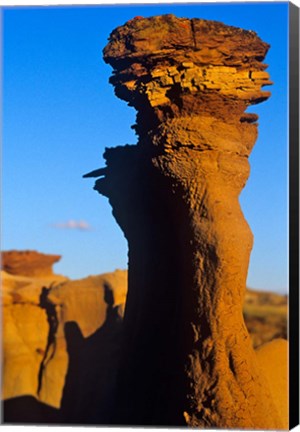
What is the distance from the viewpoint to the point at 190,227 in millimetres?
10453

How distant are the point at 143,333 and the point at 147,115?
2769 millimetres

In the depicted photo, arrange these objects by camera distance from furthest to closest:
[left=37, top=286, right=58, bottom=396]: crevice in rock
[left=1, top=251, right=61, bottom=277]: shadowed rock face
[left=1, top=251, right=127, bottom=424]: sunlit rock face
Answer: [left=1, top=251, right=61, bottom=277]: shadowed rock face → [left=37, top=286, right=58, bottom=396]: crevice in rock → [left=1, top=251, right=127, bottom=424]: sunlit rock face

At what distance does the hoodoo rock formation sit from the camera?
10.2 metres

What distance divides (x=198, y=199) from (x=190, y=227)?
297mm

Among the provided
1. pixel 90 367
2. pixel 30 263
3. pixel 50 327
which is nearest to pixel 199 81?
pixel 90 367

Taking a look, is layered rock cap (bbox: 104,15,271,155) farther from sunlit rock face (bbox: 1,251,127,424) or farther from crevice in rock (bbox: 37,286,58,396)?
crevice in rock (bbox: 37,286,58,396)

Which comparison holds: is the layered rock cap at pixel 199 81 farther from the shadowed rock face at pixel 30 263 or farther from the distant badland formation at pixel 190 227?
the shadowed rock face at pixel 30 263

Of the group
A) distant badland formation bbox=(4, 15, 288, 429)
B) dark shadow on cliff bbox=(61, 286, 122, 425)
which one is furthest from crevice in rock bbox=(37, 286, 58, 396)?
distant badland formation bbox=(4, 15, 288, 429)

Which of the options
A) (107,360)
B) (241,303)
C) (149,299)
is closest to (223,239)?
(241,303)

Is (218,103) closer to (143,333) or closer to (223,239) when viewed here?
(223,239)

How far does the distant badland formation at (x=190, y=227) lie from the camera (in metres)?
10.2

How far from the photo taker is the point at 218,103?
34.8 feet

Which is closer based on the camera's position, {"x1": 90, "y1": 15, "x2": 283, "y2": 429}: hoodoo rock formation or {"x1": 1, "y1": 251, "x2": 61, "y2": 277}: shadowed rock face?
{"x1": 90, "y1": 15, "x2": 283, "y2": 429}: hoodoo rock formation

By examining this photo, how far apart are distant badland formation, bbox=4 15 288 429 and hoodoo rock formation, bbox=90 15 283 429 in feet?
0.04
